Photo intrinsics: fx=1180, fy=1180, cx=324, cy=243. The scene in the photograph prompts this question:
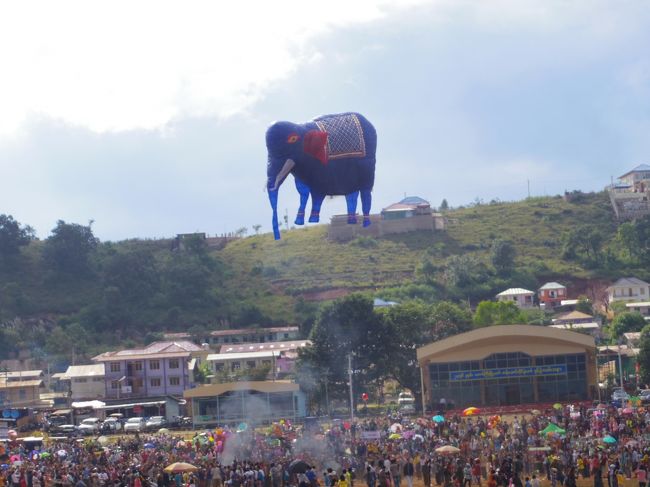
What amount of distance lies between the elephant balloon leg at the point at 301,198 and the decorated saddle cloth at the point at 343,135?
119 centimetres

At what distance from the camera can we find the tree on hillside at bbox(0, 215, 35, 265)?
114000mm

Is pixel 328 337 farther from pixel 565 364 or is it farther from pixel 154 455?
pixel 154 455

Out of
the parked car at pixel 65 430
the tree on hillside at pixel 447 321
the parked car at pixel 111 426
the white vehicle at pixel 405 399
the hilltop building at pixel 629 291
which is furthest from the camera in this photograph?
the hilltop building at pixel 629 291

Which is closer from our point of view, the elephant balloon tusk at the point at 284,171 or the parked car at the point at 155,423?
the elephant balloon tusk at the point at 284,171

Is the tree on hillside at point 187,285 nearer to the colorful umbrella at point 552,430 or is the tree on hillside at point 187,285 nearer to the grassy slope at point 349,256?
the grassy slope at point 349,256

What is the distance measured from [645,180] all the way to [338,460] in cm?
10069

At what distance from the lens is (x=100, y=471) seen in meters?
33.3

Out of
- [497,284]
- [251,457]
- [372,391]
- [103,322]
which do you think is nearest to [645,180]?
[497,284]

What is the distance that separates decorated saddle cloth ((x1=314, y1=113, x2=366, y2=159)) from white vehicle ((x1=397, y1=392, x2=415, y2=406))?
30981mm

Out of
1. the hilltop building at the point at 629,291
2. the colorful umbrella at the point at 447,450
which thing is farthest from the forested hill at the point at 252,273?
the colorful umbrella at the point at 447,450

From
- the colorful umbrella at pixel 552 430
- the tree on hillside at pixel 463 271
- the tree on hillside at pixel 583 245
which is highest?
the tree on hillside at pixel 583 245

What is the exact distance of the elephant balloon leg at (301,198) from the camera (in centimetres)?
3034

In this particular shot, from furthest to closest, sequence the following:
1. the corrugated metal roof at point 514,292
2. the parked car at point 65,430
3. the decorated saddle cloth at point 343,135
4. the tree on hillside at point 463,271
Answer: the tree on hillside at point 463,271 < the corrugated metal roof at point 514,292 < the parked car at point 65,430 < the decorated saddle cloth at point 343,135

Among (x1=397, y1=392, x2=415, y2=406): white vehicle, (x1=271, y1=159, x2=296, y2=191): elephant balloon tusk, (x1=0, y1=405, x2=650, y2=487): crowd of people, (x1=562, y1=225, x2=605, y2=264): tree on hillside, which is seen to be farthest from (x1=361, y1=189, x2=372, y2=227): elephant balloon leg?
(x1=562, y1=225, x2=605, y2=264): tree on hillside
